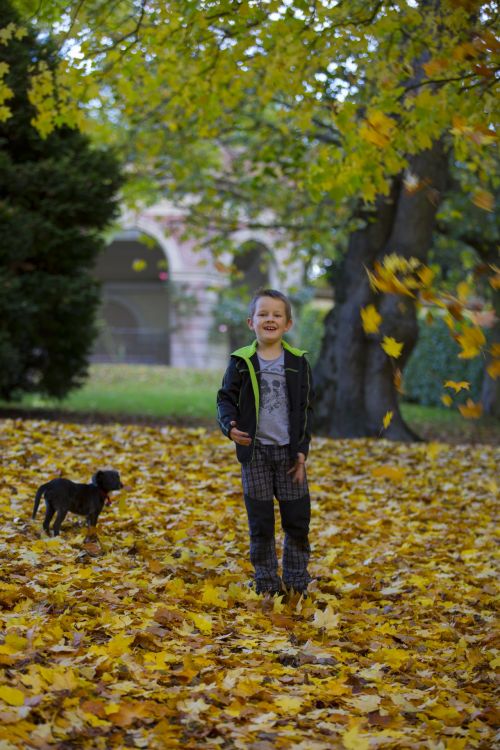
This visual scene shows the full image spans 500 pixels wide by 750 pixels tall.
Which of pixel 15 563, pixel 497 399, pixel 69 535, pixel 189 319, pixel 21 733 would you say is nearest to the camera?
pixel 21 733

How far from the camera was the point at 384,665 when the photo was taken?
408 centimetres

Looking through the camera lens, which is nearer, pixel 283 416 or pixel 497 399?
pixel 283 416

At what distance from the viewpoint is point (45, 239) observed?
41.1 feet

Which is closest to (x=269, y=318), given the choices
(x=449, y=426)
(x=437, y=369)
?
Answer: (x=449, y=426)

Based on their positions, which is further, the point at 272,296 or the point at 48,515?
the point at 48,515

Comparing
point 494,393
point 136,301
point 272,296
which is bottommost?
point 494,393

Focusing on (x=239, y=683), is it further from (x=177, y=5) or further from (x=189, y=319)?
(x=189, y=319)

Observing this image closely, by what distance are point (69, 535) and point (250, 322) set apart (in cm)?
199

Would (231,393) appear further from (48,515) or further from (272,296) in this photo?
(48,515)

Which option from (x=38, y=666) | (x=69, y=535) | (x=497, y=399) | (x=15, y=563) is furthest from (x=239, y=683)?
(x=497, y=399)

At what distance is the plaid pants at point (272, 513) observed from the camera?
185 inches

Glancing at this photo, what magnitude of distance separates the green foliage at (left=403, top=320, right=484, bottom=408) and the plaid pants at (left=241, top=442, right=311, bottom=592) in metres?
14.7

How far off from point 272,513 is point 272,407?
1.89 ft

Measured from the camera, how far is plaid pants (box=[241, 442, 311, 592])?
4695 mm
